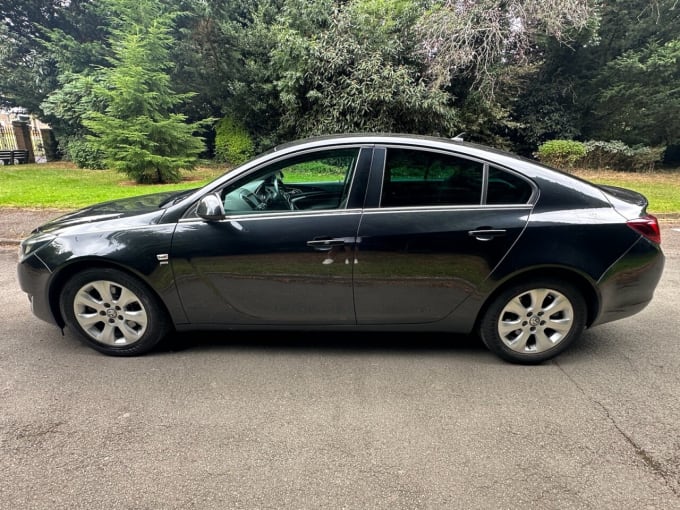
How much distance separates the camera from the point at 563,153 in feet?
48.5

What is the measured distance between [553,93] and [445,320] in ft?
57.7

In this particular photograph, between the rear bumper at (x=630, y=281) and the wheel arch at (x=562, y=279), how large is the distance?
0.16 feet

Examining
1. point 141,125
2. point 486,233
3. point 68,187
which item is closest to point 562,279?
point 486,233

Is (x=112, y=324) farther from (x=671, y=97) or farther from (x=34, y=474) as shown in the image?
(x=671, y=97)

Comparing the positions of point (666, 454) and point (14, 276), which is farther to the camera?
point (14, 276)

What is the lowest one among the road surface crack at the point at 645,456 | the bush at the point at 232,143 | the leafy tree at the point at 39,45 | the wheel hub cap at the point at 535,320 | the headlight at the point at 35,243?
the road surface crack at the point at 645,456

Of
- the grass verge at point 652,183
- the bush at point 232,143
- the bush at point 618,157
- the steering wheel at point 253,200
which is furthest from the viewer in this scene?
the bush at point 232,143

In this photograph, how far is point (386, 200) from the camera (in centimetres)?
303

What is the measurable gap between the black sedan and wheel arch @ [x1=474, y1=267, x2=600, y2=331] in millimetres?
10

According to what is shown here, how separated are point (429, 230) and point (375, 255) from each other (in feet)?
1.32

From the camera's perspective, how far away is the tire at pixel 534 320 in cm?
304

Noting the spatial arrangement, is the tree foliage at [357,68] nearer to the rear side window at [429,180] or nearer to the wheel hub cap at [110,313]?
the wheel hub cap at [110,313]

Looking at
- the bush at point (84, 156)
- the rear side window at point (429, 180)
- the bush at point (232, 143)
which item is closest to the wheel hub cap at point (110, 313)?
the rear side window at point (429, 180)

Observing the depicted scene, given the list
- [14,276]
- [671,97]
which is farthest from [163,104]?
[671,97]
